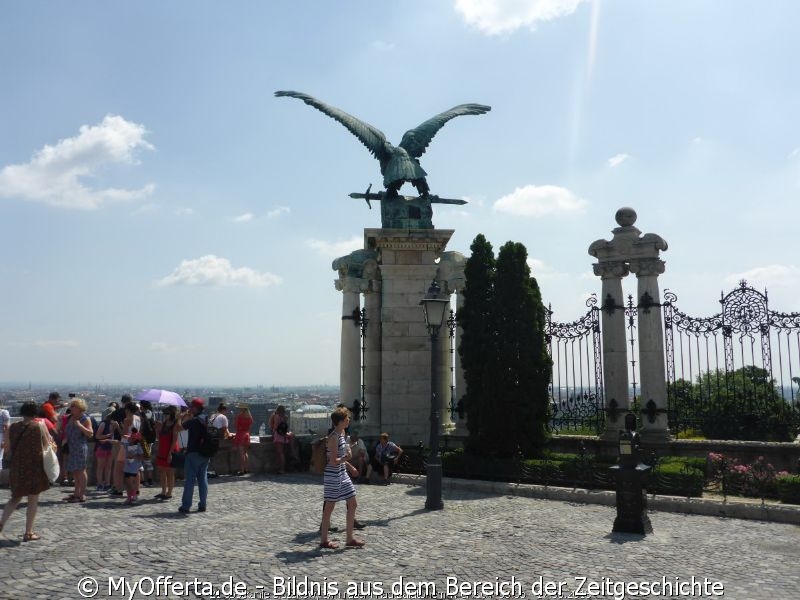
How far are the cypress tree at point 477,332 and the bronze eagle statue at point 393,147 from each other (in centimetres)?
313

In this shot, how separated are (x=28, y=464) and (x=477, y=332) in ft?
30.0

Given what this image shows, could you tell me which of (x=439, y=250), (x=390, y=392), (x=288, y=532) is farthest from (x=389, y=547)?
(x=439, y=250)

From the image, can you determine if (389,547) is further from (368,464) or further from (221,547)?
(368,464)

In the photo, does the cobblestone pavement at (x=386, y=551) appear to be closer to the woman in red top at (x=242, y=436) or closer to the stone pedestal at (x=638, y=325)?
the woman in red top at (x=242, y=436)

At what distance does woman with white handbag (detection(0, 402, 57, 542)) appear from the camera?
8.15 metres

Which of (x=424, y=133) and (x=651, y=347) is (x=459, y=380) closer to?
(x=651, y=347)

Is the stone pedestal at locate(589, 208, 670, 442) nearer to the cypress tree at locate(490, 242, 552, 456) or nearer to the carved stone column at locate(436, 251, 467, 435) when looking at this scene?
the cypress tree at locate(490, 242, 552, 456)

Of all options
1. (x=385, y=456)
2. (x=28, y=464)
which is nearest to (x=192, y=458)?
(x=28, y=464)

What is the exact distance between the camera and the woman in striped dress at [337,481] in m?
7.96

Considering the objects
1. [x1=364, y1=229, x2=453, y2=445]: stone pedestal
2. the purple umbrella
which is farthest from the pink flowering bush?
the purple umbrella

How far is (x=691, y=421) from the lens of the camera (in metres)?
14.7

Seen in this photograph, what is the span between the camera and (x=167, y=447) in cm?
1140

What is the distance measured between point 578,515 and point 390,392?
694 cm

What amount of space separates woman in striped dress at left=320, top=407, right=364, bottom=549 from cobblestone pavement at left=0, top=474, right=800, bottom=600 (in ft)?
0.72
